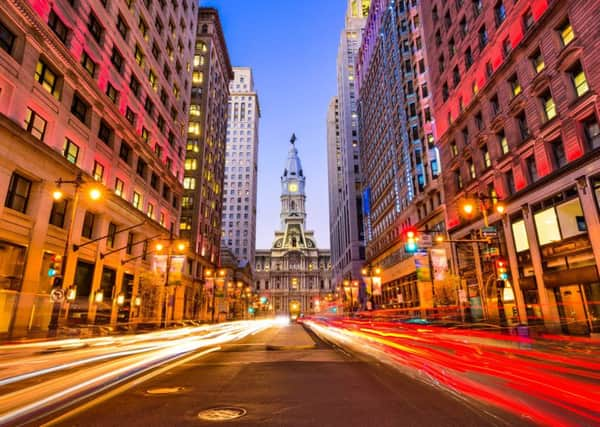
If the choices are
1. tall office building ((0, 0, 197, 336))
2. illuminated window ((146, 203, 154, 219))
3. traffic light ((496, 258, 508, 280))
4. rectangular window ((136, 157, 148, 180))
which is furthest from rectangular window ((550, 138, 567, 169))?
illuminated window ((146, 203, 154, 219))

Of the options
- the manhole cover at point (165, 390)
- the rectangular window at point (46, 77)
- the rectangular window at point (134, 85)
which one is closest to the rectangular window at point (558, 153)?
the manhole cover at point (165, 390)

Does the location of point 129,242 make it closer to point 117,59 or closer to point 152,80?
point 117,59

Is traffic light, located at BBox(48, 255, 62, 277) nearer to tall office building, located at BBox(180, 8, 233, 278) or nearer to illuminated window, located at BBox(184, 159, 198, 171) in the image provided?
tall office building, located at BBox(180, 8, 233, 278)

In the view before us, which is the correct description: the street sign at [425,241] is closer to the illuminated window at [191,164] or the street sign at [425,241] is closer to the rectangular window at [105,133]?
the rectangular window at [105,133]

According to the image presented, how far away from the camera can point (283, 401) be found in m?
6.79

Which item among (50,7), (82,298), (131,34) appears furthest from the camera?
(131,34)

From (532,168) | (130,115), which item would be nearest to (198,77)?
(130,115)

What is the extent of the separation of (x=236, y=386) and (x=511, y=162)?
1208 inches

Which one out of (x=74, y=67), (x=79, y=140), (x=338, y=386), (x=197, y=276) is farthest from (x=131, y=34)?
(x=338, y=386)

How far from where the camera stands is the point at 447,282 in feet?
127

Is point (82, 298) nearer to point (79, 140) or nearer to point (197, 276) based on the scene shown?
point (79, 140)

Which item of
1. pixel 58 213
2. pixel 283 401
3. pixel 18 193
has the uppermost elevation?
pixel 18 193

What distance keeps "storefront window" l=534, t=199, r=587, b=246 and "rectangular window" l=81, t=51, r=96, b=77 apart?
124 ft

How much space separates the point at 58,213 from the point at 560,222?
36.1m
